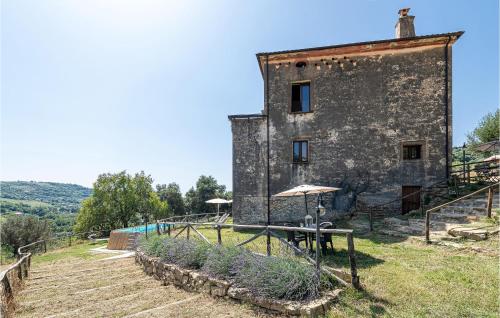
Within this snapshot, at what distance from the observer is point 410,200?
1330cm

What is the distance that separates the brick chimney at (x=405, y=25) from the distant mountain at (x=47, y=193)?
428ft

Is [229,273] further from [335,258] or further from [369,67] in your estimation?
[369,67]

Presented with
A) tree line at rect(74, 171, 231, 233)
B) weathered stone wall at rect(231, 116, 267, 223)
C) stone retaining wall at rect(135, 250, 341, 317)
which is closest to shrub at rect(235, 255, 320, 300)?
stone retaining wall at rect(135, 250, 341, 317)

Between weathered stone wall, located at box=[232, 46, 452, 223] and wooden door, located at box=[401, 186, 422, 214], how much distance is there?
291mm

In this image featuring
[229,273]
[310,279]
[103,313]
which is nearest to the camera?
[310,279]

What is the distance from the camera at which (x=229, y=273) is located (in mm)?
5520

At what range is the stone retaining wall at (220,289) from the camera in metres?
4.05

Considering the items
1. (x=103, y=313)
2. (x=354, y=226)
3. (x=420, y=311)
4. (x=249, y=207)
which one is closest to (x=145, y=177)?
(x=249, y=207)

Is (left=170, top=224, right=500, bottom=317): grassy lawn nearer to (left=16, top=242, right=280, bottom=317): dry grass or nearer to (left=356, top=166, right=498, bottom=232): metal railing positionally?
(left=16, top=242, right=280, bottom=317): dry grass

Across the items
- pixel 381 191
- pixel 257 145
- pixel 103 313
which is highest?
pixel 257 145

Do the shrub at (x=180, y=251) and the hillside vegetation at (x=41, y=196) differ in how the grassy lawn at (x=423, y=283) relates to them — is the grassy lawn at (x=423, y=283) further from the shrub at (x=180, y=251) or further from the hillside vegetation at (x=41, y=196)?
the hillside vegetation at (x=41, y=196)

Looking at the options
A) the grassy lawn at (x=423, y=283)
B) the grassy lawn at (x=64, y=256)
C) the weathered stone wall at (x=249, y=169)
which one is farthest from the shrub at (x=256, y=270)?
the grassy lawn at (x=64, y=256)

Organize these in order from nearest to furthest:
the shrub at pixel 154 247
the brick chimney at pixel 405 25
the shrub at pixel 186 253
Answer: the shrub at pixel 186 253 → the shrub at pixel 154 247 → the brick chimney at pixel 405 25

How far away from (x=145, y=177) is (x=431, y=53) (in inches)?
1320
